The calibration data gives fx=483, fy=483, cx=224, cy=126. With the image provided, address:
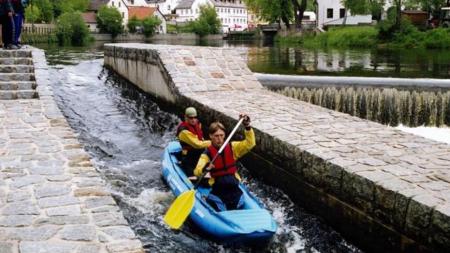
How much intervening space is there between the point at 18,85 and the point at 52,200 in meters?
7.31

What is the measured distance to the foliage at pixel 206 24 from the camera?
277 feet

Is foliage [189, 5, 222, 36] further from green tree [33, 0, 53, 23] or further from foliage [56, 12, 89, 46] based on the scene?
foliage [56, 12, 89, 46]

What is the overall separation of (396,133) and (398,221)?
306 centimetres

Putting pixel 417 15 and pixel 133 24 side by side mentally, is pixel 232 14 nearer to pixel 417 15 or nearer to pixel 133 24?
pixel 133 24

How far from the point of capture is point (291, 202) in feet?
24.5

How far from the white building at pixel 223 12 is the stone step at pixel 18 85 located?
9574 cm

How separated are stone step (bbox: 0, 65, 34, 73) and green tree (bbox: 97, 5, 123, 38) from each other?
205 feet

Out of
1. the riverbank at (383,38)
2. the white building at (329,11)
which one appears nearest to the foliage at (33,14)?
the riverbank at (383,38)

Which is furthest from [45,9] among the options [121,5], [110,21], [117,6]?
[121,5]

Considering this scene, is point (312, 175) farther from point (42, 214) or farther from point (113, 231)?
point (42, 214)

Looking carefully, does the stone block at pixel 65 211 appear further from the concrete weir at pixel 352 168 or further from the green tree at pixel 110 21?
the green tree at pixel 110 21

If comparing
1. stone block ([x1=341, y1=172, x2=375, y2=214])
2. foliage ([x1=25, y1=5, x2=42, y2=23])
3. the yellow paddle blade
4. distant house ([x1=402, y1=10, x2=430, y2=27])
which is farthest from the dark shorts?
foliage ([x1=25, y1=5, x2=42, y2=23])

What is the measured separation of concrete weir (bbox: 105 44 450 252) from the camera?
5.13 m

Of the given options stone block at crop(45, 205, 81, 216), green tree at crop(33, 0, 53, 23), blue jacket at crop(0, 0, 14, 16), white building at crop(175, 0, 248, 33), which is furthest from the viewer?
white building at crop(175, 0, 248, 33)
